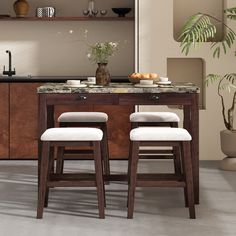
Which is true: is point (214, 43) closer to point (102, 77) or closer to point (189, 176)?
point (102, 77)

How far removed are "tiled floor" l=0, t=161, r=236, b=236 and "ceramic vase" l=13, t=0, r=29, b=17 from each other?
6.41ft

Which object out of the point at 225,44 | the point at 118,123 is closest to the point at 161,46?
the point at 225,44

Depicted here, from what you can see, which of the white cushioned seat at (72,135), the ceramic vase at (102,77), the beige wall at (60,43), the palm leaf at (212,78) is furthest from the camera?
the beige wall at (60,43)

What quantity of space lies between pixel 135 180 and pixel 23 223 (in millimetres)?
803

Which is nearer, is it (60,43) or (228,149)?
(228,149)

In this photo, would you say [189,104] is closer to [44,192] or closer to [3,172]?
[44,192]

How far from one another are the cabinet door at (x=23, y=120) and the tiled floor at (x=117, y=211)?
0.88 metres

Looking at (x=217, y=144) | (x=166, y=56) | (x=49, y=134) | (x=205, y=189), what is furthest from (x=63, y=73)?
(x=49, y=134)

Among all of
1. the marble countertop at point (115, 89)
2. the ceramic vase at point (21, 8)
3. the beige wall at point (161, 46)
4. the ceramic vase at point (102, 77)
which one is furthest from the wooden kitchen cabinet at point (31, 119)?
the marble countertop at point (115, 89)

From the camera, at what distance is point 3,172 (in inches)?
269

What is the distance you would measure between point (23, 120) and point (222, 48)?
2.12 meters

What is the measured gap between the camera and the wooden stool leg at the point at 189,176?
4.97m

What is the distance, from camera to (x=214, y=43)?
7.22 meters

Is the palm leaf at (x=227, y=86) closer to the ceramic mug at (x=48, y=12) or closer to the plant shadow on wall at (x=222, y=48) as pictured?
the plant shadow on wall at (x=222, y=48)
